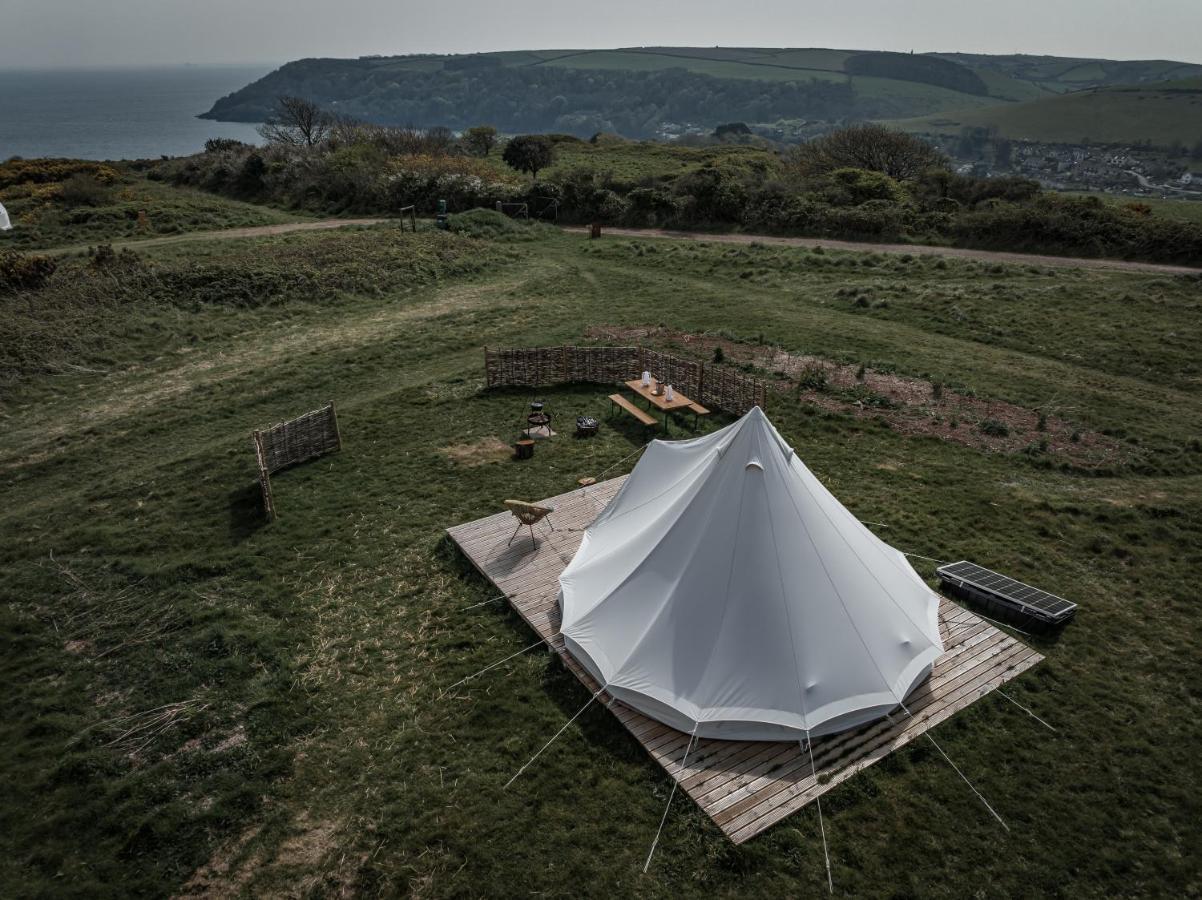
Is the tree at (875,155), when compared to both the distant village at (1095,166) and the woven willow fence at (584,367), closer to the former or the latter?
the distant village at (1095,166)

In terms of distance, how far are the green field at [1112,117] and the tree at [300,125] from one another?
518 feet

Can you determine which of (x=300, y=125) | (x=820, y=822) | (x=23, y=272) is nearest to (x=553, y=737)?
(x=820, y=822)

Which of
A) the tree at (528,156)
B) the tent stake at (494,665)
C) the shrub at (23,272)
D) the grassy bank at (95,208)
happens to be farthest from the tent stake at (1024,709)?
the tree at (528,156)

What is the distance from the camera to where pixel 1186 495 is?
1542cm

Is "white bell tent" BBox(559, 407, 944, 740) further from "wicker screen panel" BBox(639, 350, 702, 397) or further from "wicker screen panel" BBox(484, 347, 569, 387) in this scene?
"wicker screen panel" BBox(484, 347, 569, 387)

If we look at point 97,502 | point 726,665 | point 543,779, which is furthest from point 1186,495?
point 97,502

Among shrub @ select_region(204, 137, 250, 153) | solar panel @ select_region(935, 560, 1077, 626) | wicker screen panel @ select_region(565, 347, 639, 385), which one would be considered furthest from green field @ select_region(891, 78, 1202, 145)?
solar panel @ select_region(935, 560, 1077, 626)

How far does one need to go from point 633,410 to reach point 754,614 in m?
10.2

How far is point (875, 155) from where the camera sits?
58406mm

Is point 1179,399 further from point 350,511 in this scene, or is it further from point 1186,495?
point 350,511

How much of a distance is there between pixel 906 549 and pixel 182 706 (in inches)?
529

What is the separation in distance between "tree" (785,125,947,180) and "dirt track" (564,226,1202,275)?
18030mm

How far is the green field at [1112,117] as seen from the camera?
141875mm

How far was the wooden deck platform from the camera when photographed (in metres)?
8.53
